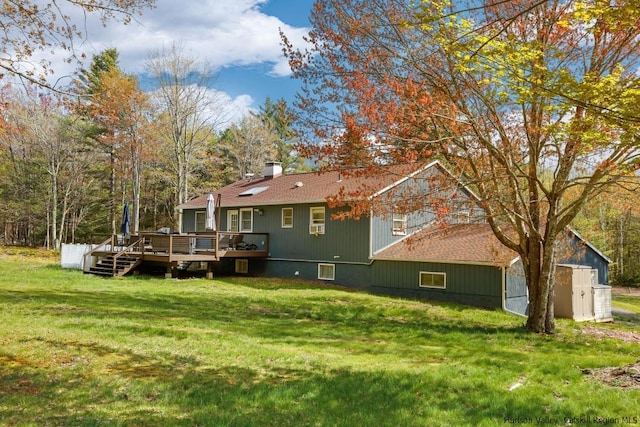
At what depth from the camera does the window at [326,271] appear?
20.5m

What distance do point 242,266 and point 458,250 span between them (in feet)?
36.2

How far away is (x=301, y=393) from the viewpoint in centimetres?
549

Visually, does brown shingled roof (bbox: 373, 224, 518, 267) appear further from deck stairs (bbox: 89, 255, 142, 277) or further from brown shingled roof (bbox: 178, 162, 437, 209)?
deck stairs (bbox: 89, 255, 142, 277)

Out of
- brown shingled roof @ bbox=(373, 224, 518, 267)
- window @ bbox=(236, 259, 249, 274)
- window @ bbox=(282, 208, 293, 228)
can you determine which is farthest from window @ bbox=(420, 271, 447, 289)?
window @ bbox=(236, 259, 249, 274)

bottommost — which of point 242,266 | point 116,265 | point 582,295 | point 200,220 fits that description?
point 582,295

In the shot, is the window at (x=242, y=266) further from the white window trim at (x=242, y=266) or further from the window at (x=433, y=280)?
the window at (x=433, y=280)

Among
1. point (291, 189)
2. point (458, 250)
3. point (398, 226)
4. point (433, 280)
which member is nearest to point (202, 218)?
point (291, 189)

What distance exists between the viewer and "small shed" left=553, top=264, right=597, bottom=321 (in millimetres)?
15703

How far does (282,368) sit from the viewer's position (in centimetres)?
659

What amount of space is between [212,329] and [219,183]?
29582 millimetres

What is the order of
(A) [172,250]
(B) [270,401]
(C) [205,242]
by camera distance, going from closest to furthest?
(B) [270,401] → (A) [172,250] → (C) [205,242]

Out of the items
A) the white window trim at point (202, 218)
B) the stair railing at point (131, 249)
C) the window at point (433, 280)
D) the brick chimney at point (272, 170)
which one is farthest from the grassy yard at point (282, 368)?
the brick chimney at point (272, 170)

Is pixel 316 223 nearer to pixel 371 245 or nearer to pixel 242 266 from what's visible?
pixel 371 245

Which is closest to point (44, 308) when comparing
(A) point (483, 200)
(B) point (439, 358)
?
(B) point (439, 358)
